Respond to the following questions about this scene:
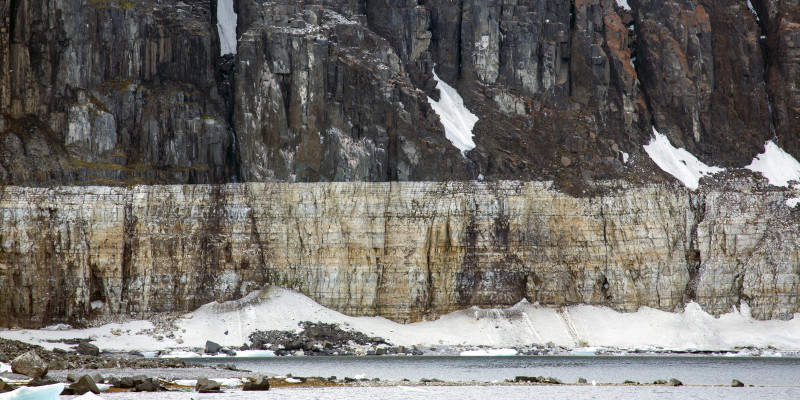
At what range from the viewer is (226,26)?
337 ft

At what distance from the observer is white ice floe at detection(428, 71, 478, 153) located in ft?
323

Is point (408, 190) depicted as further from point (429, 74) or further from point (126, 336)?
point (126, 336)

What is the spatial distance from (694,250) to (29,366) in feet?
208

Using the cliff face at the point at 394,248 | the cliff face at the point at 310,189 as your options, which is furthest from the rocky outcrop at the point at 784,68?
the cliff face at the point at 310,189

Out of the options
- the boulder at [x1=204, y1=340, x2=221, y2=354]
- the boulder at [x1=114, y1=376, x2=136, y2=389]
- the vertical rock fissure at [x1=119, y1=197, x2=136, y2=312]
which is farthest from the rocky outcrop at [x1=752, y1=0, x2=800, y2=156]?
the boulder at [x1=114, y1=376, x2=136, y2=389]

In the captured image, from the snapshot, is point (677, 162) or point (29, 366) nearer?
point (29, 366)

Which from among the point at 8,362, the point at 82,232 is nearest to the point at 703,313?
the point at 82,232

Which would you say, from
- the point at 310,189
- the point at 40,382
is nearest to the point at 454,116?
the point at 310,189

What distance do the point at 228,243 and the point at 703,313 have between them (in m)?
40.7

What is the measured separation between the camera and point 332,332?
8812cm

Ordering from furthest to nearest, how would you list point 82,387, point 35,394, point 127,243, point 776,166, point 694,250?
point 776,166 < point 694,250 < point 127,243 < point 82,387 < point 35,394

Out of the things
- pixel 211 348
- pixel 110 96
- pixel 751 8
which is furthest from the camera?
pixel 751 8

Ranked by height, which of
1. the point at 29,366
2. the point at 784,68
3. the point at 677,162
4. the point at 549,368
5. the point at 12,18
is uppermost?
the point at 12,18

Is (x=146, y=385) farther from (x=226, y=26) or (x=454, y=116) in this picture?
(x=226, y=26)
